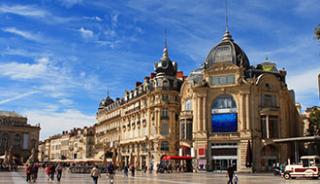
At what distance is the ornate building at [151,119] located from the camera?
7819 cm

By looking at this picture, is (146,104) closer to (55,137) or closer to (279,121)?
(279,121)

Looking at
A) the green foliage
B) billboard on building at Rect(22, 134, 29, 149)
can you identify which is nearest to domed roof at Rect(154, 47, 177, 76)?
the green foliage

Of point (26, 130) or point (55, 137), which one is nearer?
point (26, 130)

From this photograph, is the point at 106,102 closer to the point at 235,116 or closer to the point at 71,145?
the point at 71,145

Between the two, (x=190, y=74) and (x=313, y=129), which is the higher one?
(x=190, y=74)

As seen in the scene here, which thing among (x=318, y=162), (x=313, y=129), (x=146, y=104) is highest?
(x=146, y=104)

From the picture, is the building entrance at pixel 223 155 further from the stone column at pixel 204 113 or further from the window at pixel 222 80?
the window at pixel 222 80

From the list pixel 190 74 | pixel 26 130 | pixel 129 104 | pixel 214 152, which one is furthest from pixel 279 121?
pixel 26 130

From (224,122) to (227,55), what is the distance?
38.0 feet

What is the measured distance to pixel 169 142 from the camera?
77.6 meters

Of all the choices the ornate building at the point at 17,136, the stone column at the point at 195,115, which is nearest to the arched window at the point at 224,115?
the stone column at the point at 195,115

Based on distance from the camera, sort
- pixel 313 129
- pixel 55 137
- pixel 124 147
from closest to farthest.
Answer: pixel 313 129 < pixel 124 147 < pixel 55 137

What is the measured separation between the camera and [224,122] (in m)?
67.6

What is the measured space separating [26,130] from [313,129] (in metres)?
95.9
